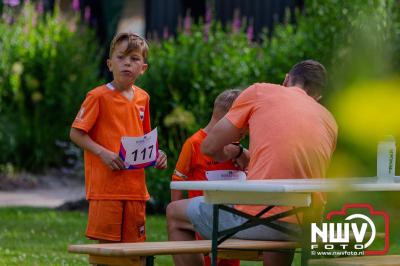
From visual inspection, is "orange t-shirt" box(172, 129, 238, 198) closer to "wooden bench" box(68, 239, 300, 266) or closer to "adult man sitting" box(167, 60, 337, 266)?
"adult man sitting" box(167, 60, 337, 266)

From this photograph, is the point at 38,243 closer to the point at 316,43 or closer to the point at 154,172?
the point at 154,172

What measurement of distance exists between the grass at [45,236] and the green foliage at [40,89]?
Result: 312cm

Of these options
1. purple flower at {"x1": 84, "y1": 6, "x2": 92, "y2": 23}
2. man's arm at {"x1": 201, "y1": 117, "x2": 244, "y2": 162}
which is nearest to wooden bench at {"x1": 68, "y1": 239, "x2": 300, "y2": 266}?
man's arm at {"x1": 201, "y1": 117, "x2": 244, "y2": 162}

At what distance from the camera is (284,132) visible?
4.96 metres

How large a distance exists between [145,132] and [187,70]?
5841mm

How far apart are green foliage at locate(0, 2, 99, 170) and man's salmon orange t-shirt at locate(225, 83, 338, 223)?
31.3ft

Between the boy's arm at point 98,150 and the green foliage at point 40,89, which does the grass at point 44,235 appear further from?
the green foliage at point 40,89

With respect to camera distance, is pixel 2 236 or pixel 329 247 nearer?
pixel 329 247

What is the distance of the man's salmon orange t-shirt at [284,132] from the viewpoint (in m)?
4.95

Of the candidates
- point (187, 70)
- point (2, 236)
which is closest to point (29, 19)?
point (187, 70)

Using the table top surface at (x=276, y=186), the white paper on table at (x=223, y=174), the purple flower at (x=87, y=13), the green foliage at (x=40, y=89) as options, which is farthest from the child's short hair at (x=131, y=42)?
the purple flower at (x=87, y=13)

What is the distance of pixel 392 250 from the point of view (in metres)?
7.68

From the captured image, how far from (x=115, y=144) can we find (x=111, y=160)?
0.60 ft

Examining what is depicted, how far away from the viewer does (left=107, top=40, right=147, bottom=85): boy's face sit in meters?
5.84
